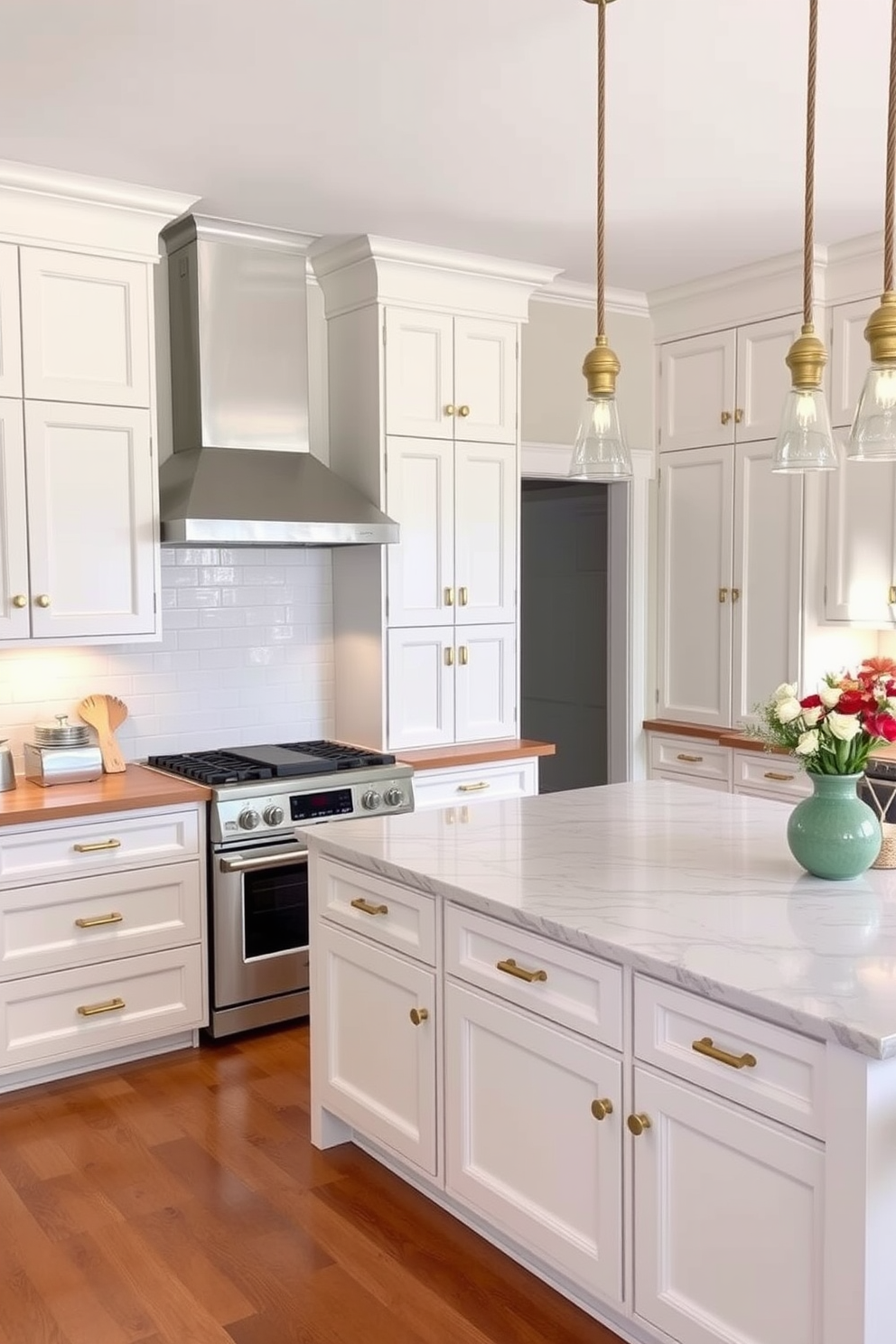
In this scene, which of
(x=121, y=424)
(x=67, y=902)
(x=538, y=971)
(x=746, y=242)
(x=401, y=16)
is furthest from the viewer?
(x=746, y=242)

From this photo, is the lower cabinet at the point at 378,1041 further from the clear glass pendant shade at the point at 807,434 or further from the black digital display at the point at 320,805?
the clear glass pendant shade at the point at 807,434

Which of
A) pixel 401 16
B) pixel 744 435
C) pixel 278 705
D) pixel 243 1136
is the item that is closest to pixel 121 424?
pixel 278 705

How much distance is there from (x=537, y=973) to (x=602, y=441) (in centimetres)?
116

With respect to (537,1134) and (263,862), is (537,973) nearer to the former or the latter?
(537,1134)

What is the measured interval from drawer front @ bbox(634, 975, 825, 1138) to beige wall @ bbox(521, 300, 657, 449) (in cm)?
336

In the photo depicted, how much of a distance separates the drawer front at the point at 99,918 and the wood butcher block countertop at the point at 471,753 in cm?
99

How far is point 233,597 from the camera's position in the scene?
4.62 meters

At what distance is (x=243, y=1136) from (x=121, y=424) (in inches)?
90.7

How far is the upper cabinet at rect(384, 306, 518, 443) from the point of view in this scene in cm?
452

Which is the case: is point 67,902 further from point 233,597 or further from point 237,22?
point 237,22

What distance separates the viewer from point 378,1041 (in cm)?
295

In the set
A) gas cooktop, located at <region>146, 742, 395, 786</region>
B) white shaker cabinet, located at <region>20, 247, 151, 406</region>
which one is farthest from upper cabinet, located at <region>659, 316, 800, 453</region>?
white shaker cabinet, located at <region>20, 247, 151, 406</region>

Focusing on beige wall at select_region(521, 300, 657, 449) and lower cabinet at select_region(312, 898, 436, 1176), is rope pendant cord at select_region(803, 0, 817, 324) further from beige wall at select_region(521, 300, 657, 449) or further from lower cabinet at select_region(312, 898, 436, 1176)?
beige wall at select_region(521, 300, 657, 449)

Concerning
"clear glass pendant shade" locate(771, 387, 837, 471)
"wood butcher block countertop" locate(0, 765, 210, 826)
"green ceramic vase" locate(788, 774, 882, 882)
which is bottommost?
"wood butcher block countertop" locate(0, 765, 210, 826)
